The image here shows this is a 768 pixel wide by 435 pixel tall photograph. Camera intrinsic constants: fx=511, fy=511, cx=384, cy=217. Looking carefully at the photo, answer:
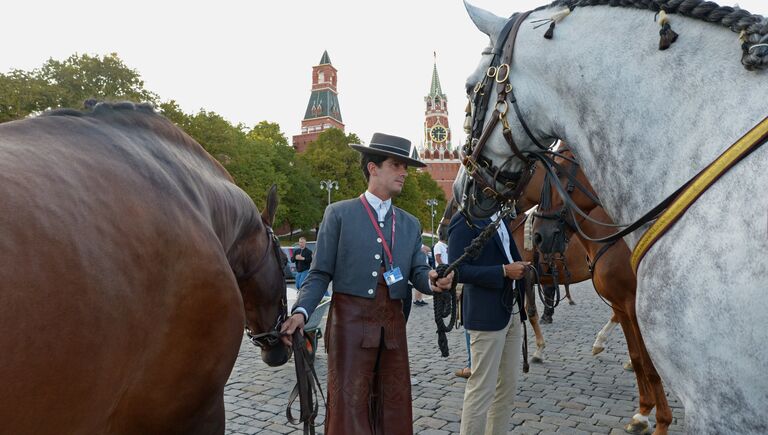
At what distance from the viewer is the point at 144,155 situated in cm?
228

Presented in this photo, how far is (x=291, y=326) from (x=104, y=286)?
5.74 ft

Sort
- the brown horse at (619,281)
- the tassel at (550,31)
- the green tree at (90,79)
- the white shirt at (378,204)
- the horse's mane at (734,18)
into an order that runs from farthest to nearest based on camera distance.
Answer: the green tree at (90,79) → the brown horse at (619,281) → the white shirt at (378,204) → the tassel at (550,31) → the horse's mane at (734,18)

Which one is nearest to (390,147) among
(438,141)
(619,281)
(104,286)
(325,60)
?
(104,286)

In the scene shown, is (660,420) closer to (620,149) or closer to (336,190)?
(620,149)

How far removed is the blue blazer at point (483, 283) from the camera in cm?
396

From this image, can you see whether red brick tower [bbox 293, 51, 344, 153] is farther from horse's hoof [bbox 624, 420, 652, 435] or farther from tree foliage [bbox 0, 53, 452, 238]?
horse's hoof [bbox 624, 420, 652, 435]

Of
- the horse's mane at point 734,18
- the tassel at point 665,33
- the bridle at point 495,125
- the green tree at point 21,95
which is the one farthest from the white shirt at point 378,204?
the green tree at point 21,95

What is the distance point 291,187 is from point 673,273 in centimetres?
5156

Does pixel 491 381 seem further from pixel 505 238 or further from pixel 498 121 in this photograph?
pixel 498 121

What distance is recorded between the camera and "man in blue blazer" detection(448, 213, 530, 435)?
3877 mm

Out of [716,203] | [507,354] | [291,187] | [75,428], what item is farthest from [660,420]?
[291,187]

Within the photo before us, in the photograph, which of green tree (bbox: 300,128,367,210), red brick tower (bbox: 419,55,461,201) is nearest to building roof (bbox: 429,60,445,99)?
red brick tower (bbox: 419,55,461,201)

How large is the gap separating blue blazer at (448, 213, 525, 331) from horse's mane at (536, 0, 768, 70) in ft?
7.13

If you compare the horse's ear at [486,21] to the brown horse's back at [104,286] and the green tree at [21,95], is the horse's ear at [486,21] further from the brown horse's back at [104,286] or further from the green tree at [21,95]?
the green tree at [21,95]
